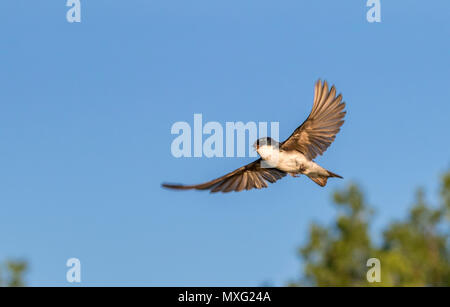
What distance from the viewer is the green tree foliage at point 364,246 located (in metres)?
40.3

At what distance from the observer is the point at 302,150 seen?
9.62m

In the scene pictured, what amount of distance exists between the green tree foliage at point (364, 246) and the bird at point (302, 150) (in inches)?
1113

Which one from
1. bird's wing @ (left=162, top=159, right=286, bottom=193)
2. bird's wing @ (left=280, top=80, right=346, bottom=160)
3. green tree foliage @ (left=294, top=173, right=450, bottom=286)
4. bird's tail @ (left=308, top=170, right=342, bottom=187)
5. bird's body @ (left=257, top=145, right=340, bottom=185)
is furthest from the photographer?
green tree foliage @ (left=294, top=173, right=450, bottom=286)

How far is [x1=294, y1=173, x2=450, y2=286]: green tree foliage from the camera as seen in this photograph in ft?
132

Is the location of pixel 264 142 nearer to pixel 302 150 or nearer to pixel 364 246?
pixel 302 150

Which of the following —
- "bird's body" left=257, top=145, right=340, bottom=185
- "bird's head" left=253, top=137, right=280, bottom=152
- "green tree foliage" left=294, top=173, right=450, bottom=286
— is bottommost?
"green tree foliage" left=294, top=173, right=450, bottom=286

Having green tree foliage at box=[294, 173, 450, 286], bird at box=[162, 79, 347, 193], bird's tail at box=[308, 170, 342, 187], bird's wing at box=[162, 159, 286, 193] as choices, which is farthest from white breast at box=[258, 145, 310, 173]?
green tree foliage at box=[294, 173, 450, 286]

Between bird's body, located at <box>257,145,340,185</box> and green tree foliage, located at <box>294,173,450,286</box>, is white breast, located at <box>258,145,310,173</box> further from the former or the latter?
green tree foliage, located at <box>294,173,450,286</box>

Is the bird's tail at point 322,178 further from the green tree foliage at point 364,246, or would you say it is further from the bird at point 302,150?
Answer: the green tree foliage at point 364,246
